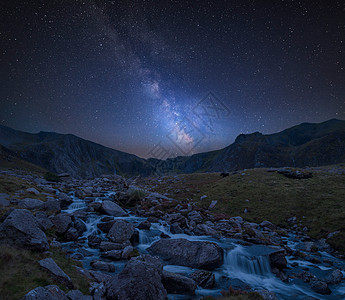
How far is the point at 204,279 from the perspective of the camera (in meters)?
11.1

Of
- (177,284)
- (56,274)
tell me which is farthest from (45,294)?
(177,284)

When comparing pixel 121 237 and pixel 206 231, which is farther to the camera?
pixel 206 231

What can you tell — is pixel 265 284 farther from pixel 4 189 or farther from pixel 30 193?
pixel 4 189

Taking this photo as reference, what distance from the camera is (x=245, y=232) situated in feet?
67.0

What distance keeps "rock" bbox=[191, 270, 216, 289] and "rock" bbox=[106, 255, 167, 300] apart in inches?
146

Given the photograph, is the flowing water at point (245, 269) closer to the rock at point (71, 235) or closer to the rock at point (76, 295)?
the rock at point (71, 235)

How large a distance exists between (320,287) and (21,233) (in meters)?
19.0

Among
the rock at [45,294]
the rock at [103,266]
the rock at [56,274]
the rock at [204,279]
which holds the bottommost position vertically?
the rock at [204,279]

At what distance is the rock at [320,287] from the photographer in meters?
11.4

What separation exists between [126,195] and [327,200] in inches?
1358

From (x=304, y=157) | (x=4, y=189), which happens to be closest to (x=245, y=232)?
(x=4, y=189)

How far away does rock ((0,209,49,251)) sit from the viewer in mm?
9133

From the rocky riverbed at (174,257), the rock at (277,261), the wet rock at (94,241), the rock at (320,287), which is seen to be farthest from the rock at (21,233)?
the rock at (320,287)

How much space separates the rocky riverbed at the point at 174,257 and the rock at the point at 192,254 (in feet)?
0.22
